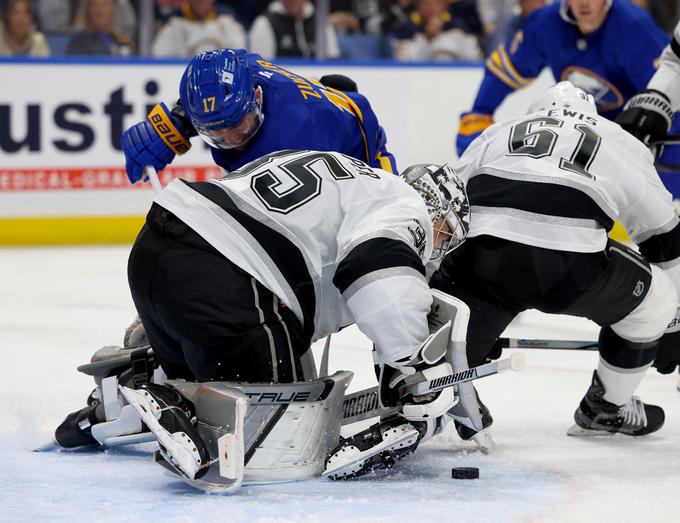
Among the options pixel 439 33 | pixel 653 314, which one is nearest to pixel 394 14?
pixel 439 33

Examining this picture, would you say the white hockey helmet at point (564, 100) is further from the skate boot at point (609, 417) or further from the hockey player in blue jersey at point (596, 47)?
the hockey player in blue jersey at point (596, 47)

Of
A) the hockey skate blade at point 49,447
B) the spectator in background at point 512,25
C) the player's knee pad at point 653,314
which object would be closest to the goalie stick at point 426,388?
the player's knee pad at point 653,314

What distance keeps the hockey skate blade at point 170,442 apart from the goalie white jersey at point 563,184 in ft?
2.70

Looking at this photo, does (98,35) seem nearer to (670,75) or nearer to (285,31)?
(285,31)

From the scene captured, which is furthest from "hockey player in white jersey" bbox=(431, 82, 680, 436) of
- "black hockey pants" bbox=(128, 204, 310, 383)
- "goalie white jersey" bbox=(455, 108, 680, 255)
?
"black hockey pants" bbox=(128, 204, 310, 383)

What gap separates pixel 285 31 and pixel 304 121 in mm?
4014

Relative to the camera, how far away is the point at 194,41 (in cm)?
692

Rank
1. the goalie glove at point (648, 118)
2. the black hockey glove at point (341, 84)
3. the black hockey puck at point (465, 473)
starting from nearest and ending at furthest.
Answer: the black hockey puck at point (465, 473) → the black hockey glove at point (341, 84) → the goalie glove at point (648, 118)

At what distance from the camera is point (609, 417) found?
3.09 metres

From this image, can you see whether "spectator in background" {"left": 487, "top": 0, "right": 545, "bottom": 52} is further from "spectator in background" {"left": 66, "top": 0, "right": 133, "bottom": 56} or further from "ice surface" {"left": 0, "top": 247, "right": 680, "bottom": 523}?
"ice surface" {"left": 0, "top": 247, "right": 680, "bottom": 523}

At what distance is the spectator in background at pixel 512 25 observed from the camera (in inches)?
283

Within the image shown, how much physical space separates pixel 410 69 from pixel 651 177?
425 centimetres

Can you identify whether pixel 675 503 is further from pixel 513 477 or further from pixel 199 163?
pixel 199 163

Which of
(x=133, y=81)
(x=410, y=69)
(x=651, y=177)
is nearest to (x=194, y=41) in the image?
(x=133, y=81)
